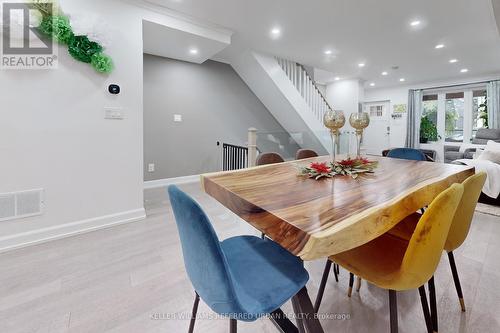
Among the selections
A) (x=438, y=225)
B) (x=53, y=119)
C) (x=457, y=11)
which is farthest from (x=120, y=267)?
(x=457, y=11)

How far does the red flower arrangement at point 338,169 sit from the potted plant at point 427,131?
742 cm

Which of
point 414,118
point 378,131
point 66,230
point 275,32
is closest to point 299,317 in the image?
point 66,230

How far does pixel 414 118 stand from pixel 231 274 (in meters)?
8.47

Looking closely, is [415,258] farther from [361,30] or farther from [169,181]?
[169,181]

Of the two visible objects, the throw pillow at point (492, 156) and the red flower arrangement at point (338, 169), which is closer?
the red flower arrangement at point (338, 169)

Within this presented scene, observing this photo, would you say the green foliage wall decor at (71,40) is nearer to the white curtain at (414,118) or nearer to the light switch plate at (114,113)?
the light switch plate at (114,113)

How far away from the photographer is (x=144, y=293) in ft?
5.06

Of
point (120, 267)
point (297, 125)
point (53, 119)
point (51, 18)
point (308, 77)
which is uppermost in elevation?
point (308, 77)

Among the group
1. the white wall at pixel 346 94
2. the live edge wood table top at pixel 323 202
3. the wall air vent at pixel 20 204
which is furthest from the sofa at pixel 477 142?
the wall air vent at pixel 20 204

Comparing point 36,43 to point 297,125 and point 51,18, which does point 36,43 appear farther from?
point 297,125

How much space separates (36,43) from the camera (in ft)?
7.04

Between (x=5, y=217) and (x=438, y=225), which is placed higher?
(x=438, y=225)

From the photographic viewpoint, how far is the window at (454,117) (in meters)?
6.81

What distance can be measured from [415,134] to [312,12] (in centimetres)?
610
